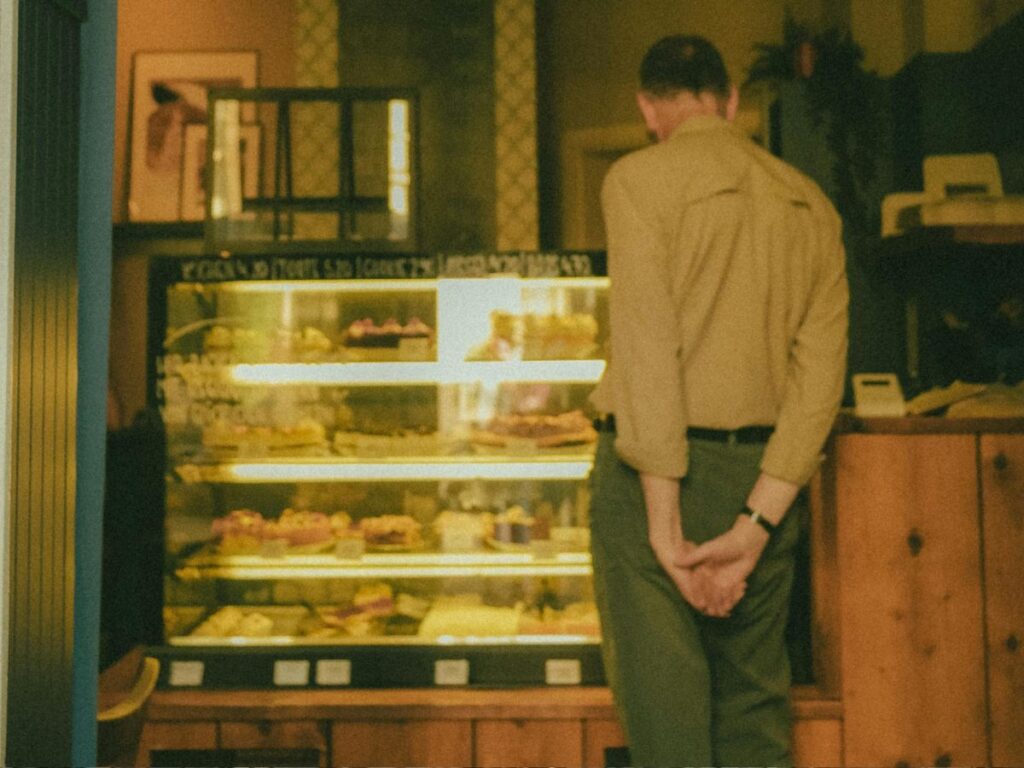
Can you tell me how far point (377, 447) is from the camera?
3.14 m

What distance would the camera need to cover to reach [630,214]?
1.83 meters

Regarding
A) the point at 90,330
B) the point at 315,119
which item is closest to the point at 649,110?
the point at 90,330

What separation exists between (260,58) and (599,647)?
356cm

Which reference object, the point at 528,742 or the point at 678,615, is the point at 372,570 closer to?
the point at 528,742

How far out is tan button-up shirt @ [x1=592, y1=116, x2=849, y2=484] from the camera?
1.79 meters

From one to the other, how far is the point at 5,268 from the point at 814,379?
4.67 ft

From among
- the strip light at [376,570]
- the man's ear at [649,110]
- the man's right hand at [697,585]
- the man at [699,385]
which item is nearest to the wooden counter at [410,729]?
the strip light at [376,570]

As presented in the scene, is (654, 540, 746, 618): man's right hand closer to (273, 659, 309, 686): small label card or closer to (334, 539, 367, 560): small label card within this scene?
(273, 659, 309, 686): small label card

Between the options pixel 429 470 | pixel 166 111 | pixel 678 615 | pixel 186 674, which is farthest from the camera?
pixel 166 111

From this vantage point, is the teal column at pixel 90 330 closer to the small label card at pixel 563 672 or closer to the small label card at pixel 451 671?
the small label card at pixel 451 671

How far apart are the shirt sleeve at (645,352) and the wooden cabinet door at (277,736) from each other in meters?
1.36

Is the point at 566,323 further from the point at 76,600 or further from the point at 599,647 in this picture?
the point at 76,600

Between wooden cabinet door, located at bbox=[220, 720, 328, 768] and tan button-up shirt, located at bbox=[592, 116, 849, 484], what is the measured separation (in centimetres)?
137

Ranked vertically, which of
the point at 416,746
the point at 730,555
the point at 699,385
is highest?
the point at 699,385
